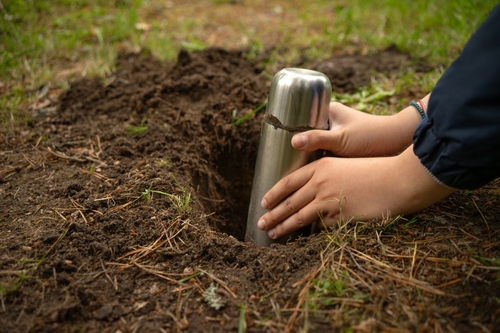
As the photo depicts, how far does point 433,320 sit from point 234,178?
162cm

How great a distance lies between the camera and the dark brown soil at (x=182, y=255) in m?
1.40

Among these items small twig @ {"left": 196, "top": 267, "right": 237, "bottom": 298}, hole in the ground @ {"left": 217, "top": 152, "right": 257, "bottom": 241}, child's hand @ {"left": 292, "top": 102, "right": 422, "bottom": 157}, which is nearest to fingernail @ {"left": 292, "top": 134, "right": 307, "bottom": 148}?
child's hand @ {"left": 292, "top": 102, "right": 422, "bottom": 157}

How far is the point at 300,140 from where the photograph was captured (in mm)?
1818

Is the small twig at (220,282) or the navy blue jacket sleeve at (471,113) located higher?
the navy blue jacket sleeve at (471,113)

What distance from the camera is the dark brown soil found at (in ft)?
4.58

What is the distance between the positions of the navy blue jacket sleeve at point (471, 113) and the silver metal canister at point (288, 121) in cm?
49

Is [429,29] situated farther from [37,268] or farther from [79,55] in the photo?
[37,268]

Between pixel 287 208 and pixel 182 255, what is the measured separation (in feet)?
1.82

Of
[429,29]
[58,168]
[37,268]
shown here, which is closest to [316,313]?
[37,268]

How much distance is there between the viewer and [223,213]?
8.71 feet

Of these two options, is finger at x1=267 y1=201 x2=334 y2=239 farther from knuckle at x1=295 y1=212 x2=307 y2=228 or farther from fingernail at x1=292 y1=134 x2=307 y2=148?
fingernail at x1=292 y1=134 x2=307 y2=148

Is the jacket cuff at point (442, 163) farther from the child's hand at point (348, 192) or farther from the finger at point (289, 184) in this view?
the finger at point (289, 184)

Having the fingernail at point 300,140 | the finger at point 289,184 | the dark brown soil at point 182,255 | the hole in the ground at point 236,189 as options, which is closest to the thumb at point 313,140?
the fingernail at point 300,140

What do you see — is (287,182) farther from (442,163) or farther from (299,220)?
(442,163)
